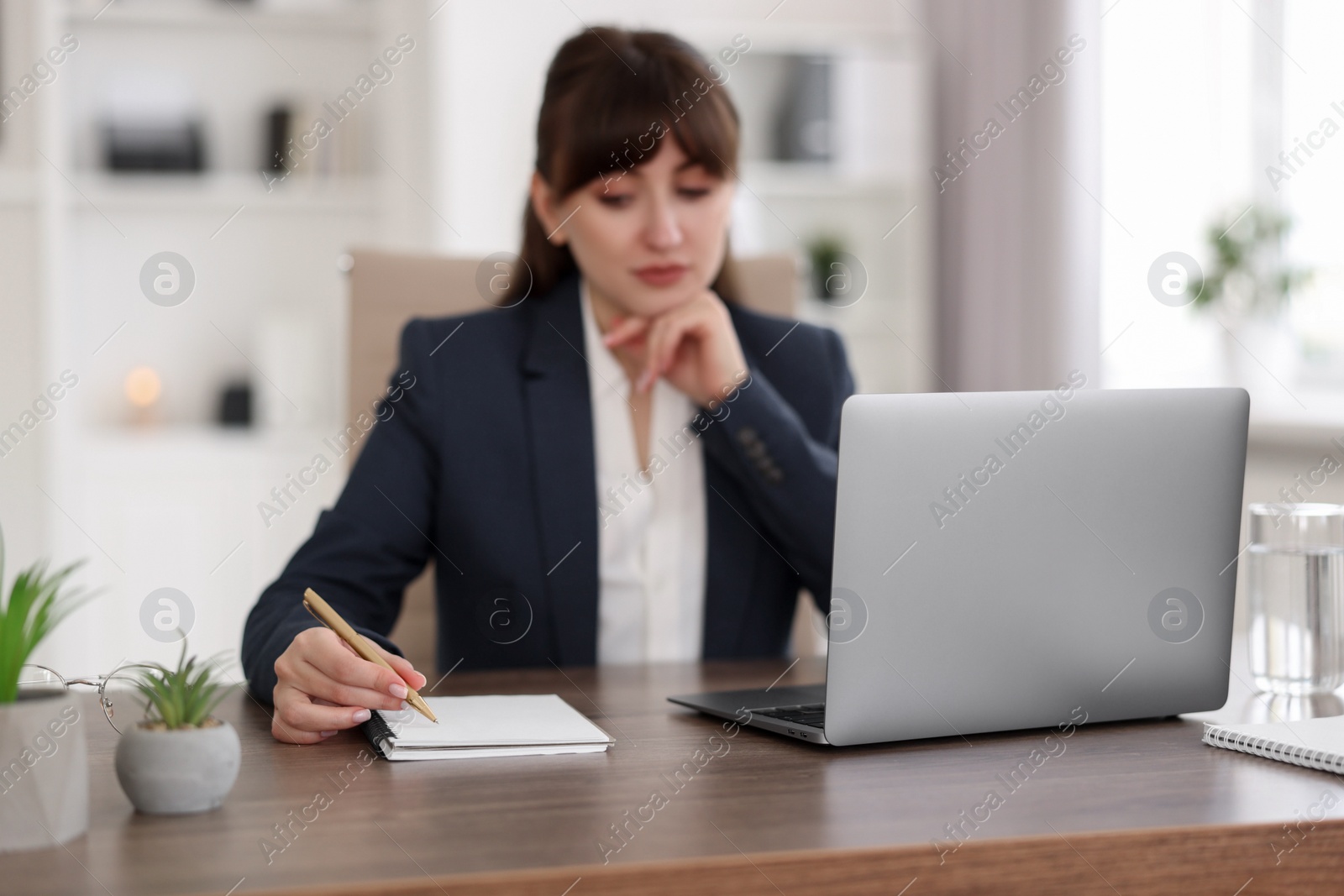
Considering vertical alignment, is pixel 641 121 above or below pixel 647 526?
above

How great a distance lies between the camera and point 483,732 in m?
0.90

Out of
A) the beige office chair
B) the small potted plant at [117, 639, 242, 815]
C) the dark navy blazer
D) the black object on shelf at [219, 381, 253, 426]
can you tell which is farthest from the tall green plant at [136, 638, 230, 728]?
the black object on shelf at [219, 381, 253, 426]

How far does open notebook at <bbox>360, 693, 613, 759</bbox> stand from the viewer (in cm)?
87

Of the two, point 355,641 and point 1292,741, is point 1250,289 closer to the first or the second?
point 1292,741

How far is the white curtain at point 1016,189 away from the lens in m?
2.98

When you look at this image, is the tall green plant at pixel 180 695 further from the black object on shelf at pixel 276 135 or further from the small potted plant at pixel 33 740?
the black object on shelf at pixel 276 135

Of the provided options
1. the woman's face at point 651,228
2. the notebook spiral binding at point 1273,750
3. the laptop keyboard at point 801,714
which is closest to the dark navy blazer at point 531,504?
the woman's face at point 651,228

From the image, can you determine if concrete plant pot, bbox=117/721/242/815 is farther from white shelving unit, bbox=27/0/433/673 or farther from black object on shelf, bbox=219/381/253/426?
black object on shelf, bbox=219/381/253/426

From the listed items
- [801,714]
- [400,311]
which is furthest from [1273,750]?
[400,311]

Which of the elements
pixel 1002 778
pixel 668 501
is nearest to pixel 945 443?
pixel 1002 778

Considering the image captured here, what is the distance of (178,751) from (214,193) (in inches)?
118

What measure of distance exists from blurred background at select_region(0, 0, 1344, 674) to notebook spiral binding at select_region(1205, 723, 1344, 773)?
1738mm

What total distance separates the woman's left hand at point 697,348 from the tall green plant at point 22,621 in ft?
2.62

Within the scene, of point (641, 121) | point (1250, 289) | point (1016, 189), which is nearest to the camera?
point (641, 121)
